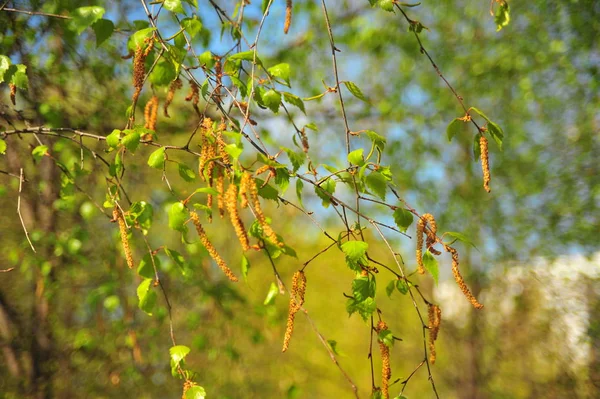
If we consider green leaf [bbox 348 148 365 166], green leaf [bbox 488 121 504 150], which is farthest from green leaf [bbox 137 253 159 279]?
green leaf [bbox 488 121 504 150]

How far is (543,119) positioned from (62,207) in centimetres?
412

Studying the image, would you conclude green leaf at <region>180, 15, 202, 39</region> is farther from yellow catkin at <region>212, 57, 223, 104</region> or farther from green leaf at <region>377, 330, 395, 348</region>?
green leaf at <region>377, 330, 395, 348</region>

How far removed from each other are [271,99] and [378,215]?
14.1 ft

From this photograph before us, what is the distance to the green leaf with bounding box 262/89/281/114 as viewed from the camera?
141 centimetres

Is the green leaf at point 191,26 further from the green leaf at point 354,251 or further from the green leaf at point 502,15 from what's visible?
the green leaf at point 502,15

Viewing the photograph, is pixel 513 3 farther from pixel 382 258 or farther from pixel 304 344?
pixel 304 344

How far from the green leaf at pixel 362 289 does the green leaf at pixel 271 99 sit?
0.48 m

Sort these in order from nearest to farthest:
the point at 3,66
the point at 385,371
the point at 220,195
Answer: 1. the point at 220,195
2. the point at 385,371
3. the point at 3,66

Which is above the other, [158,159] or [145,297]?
[158,159]

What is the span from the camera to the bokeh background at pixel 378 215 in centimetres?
364

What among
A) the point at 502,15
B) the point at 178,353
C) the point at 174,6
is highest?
the point at 502,15

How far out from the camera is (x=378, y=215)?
5.60 m

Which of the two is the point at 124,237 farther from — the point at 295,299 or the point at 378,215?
the point at 378,215

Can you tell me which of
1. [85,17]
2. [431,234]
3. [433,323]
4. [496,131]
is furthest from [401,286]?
[85,17]
